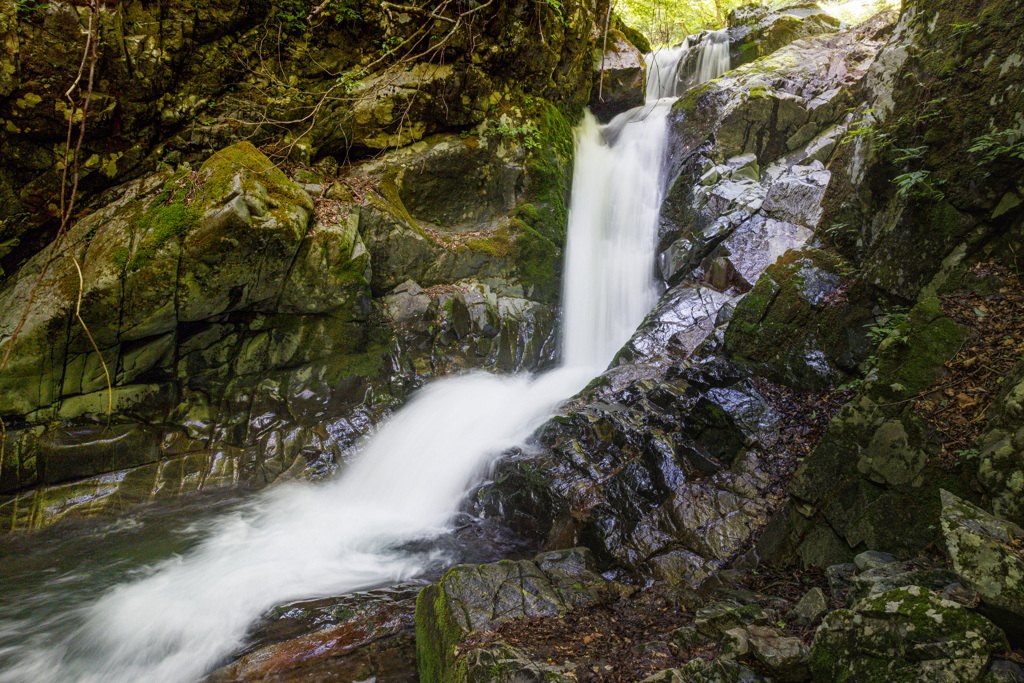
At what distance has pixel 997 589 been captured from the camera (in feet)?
6.94

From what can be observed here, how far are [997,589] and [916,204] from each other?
13.0ft

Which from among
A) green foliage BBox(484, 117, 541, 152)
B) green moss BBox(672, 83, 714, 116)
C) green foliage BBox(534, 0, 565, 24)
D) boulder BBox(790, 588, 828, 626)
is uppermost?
green foliage BBox(534, 0, 565, 24)

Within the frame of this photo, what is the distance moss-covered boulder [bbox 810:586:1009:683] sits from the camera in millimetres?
1994

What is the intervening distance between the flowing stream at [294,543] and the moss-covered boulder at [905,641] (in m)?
3.94

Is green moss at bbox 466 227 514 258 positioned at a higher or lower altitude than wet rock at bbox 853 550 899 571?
higher

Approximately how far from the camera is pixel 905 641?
7.02 feet

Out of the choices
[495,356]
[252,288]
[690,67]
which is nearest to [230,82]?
[252,288]

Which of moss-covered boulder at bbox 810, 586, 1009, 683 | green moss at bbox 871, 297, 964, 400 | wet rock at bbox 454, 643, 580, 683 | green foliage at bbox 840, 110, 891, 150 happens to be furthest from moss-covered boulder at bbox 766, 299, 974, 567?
wet rock at bbox 454, 643, 580, 683

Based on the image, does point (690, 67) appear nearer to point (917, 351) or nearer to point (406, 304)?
point (406, 304)

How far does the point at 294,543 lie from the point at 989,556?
6.18m

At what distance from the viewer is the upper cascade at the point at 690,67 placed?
41.5 ft

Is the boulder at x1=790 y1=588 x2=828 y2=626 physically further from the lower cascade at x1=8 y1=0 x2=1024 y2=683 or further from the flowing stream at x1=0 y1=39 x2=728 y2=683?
the flowing stream at x1=0 y1=39 x2=728 y2=683

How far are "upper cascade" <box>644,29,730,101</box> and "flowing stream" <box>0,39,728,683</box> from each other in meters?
5.32

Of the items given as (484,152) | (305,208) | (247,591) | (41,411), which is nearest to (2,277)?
(41,411)
